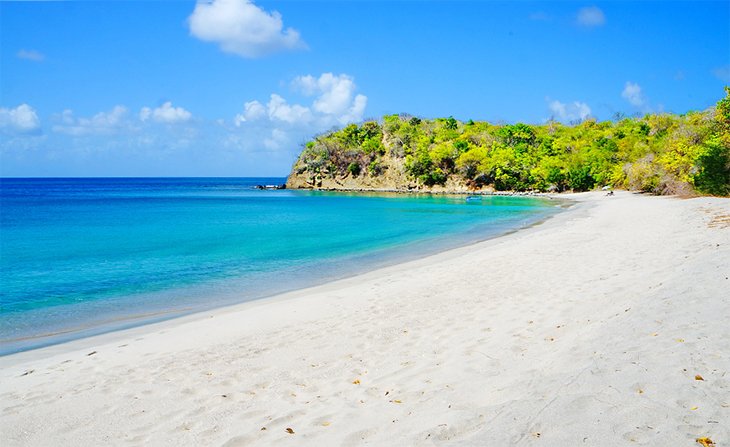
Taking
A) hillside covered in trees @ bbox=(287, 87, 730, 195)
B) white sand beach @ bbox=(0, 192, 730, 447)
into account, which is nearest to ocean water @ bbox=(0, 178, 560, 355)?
white sand beach @ bbox=(0, 192, 730, 447)

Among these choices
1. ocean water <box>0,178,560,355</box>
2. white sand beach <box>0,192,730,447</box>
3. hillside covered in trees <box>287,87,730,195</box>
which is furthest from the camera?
hillside covered in trees <box>287,87,730,195</box>

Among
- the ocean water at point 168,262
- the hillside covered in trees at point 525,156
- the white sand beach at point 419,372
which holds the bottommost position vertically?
the ocean water at point 168,262

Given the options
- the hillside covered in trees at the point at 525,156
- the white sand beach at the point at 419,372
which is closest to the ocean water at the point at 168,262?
the white sand beach at the point at 419,372

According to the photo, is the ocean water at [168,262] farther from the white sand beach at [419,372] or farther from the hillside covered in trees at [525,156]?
the hillside covered in trees at [525,156]

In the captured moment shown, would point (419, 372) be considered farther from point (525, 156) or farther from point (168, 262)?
point (525, 156)

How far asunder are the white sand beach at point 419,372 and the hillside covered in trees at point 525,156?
30.0 meters

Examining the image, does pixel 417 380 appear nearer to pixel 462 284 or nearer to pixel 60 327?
pixel 462 284

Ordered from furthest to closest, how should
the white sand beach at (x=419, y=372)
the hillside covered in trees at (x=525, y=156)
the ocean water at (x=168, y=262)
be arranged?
the hillside covered in trees at (x=525, y=156)
the ocean water at (x=168, y=262)
the white sand beach at (x=419, y=372)

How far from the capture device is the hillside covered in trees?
4019 cm

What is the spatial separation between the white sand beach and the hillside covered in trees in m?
30.0

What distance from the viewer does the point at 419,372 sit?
6.36 m

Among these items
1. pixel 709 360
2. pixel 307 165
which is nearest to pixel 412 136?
pixel 307 165

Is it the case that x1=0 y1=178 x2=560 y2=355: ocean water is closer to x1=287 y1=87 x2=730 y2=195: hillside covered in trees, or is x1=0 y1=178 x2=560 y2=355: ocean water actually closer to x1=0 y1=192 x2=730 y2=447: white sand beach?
x1=0 y1=192 x2=730 y2=447: white sand beach

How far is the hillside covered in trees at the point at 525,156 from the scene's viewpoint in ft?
132
